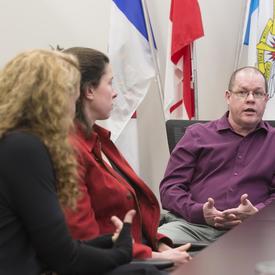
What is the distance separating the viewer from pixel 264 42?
141 inches

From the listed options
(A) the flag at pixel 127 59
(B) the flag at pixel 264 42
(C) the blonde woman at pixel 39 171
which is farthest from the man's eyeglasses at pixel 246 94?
(C) the blonde woman at pixel 39 171

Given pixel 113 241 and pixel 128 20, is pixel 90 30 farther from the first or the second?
pixel 113 241

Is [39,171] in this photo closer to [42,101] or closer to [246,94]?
[42,101]

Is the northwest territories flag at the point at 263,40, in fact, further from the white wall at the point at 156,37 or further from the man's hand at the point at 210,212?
Result: the man's hand at the point at 210,212

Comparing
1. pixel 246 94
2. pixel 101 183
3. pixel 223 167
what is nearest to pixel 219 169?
pixel 223 167

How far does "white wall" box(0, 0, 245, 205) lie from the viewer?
3.72 m

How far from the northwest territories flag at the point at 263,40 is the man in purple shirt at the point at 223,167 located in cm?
76

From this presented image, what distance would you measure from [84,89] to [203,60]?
2150 millimetres

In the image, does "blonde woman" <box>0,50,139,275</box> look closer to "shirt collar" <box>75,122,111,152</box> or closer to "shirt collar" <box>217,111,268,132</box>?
"shirt collar" <box>75,122,111,152</box>

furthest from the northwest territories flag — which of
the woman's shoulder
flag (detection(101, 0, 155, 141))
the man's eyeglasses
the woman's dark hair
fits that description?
the woman's shoulder

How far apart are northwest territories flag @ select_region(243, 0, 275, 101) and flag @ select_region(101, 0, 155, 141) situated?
0.69 metres

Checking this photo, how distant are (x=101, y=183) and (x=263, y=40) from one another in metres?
2.09

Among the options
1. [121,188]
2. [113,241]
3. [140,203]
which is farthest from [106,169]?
[113,241]

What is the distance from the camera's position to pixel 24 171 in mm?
1317
